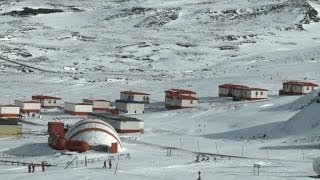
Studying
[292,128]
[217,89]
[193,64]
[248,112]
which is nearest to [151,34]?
[193,64]

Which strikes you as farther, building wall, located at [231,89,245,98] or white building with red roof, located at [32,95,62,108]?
white building with red roof, located at [32,95,62,108]

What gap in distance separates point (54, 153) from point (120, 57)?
98.2m

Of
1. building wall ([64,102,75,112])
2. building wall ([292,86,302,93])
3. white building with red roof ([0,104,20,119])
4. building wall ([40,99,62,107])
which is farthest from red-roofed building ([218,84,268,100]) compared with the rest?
white building with red roof ([0,104,20,119])

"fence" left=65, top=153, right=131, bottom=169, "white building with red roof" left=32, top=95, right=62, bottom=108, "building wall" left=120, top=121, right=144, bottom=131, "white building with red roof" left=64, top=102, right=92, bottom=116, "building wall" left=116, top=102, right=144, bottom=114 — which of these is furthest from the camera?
"white building with red roof" left=32, top=95, right=62, bottom=108

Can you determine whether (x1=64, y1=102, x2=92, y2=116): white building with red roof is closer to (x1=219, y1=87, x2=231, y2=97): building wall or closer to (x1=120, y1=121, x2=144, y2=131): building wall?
(x1=120, y1=121, x2=144, y2=131): building wall

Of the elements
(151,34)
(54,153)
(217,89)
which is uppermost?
(151,34)

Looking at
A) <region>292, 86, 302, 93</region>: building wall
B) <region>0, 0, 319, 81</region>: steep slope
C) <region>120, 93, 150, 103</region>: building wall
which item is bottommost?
<region>120, 93, 150, 103</region>: building wall

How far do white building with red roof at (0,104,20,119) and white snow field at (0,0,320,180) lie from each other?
2.14 m

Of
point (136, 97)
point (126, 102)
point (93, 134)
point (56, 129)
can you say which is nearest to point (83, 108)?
point (126, 102)

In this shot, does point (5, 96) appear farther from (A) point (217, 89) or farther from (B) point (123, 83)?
(A) point (217, 89)

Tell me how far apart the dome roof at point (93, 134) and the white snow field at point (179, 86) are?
1.35m

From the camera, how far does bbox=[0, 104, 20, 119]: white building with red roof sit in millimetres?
80438

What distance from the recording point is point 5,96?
10025 cm

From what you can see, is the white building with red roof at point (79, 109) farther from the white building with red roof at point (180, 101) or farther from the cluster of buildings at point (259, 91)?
the cluster of buildings at point (259, 91)
